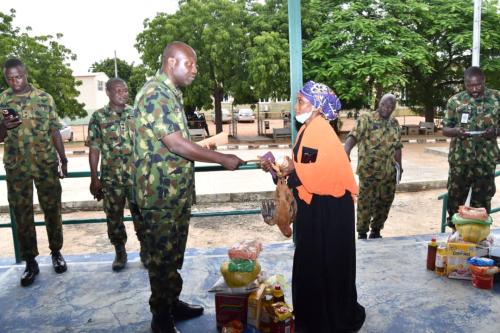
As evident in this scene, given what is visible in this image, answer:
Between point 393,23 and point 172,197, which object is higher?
point 393,23

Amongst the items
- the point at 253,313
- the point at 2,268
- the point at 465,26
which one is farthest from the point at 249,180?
the point at 465,26

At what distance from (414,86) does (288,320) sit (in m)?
21.6

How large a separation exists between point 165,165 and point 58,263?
214 centimetres

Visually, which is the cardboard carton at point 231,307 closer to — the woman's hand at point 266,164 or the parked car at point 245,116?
the woman's hand at point 266,164

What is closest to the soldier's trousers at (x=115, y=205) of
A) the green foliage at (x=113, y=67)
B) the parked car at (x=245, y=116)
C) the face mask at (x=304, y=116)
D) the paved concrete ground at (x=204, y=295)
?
the paved concrete ground at (x=204, y=295)

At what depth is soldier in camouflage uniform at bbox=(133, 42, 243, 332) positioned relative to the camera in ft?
8.55

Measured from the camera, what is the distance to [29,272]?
3.93 meters

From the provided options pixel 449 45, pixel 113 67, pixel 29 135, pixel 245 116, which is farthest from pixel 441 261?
pixel 113 67

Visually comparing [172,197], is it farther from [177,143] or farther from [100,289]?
[100,289]

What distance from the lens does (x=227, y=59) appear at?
20766 mm

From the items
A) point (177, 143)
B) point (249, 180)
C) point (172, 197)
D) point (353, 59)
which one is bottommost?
point (249, 180)

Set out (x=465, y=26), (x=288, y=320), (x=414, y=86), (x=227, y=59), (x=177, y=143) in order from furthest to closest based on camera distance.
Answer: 1. (x=414, y=86)
2. (x=227, y=59)
3. (x=465, y=26)
4. (x=288, y=320)
5. (x=177, y=143)

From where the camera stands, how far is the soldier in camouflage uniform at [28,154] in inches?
152

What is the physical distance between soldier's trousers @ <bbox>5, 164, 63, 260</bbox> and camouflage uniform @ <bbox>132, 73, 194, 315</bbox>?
160 cm
